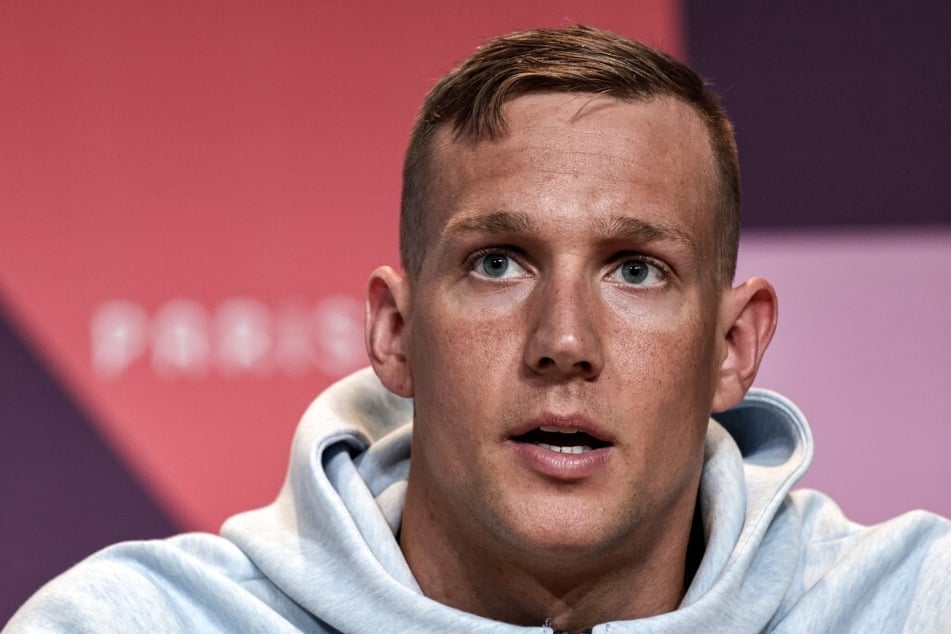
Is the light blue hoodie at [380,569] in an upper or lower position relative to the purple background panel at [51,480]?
upper

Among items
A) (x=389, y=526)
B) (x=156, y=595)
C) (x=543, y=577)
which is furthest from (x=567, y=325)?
(x=156, y=595)

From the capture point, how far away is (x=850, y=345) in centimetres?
239

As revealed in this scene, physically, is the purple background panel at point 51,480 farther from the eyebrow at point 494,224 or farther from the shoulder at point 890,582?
the shoulder at point 890,582

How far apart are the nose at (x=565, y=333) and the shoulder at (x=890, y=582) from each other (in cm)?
41

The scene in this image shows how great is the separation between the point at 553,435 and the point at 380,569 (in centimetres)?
25

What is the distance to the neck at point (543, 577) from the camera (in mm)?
1508

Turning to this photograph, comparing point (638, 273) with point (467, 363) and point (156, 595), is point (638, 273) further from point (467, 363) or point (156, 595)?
point (156, 595)

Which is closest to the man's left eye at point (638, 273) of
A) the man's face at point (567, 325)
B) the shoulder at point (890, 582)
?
the man's face at point (567, 325)

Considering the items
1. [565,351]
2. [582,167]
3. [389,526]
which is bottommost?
[389,526]

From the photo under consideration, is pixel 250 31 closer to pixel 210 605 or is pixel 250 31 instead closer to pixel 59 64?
pixel 59 64

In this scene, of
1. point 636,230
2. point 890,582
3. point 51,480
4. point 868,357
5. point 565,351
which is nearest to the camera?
point 565,351

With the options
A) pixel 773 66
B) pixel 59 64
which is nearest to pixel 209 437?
pixel 59 64

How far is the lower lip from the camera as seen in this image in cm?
139

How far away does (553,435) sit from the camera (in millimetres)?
1426
